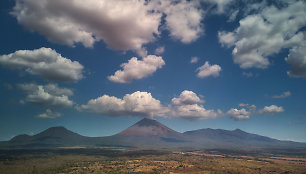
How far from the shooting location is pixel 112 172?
157 metres

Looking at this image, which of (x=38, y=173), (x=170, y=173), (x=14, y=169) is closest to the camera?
(x=170, y=173)

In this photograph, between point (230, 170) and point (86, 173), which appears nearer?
point (86, 173)

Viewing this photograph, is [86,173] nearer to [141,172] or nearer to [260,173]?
[141,172]

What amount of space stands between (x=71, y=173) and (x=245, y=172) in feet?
465

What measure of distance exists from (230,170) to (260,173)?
22811mm

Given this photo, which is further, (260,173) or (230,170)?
(230,170)

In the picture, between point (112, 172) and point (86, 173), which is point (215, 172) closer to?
point (112, 172)

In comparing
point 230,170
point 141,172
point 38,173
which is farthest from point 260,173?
point 38,173

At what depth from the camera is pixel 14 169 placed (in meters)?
177

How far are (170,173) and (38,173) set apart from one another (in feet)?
365

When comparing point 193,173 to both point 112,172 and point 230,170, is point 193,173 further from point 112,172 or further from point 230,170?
point 112,172

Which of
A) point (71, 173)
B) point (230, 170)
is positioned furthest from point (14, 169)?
point (230, 170)

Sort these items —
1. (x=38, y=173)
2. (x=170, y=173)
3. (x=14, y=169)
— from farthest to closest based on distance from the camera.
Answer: (x=14, y=169) < (x=38, y=173) < (x=170, y=173)

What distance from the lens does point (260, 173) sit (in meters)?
155
